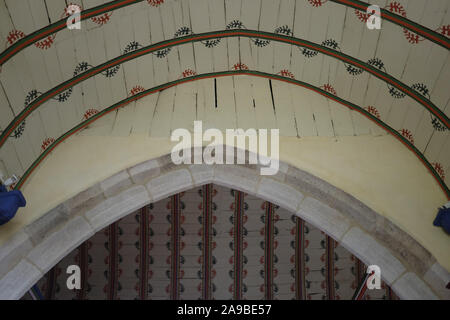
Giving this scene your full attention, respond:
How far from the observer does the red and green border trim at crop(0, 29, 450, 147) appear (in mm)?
4020

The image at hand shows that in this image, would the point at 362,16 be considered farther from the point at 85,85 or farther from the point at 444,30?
the point at 85,85

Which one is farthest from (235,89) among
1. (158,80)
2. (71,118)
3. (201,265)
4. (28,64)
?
(201,265)

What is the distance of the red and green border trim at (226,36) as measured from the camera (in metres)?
4.02

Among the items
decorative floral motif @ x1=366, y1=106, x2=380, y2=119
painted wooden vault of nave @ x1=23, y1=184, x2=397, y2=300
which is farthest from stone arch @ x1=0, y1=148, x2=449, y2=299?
painted wooden vault of nave @ x1=23, y1=184, x2=397, y2=300

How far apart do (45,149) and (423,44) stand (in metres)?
2.52

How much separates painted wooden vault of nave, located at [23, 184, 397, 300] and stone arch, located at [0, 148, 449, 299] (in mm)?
2032

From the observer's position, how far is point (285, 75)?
15.0 feet

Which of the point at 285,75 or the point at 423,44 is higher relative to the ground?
the point at 285,75

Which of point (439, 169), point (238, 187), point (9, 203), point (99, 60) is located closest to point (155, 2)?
point (99, 60)

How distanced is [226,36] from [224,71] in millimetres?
332

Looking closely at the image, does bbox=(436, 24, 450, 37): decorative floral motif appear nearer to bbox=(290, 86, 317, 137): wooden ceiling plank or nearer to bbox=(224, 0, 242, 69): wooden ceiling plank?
bbox=(290, 86, 317, 137): wooden ceiling plank

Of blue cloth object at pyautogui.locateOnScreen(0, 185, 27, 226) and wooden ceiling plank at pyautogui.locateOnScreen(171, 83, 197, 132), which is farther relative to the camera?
wooden ceiling plank at pyautogui.locateOnScreen(171, 83, 197, 132)
